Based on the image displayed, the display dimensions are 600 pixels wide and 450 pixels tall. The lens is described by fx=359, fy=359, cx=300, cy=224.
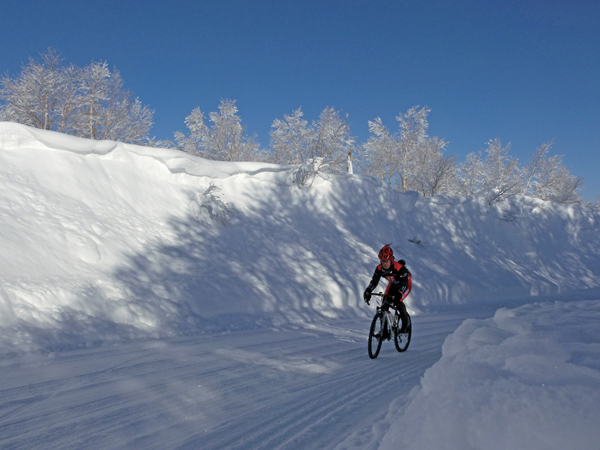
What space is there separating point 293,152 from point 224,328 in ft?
76.8

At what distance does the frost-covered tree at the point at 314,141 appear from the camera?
23.1 m

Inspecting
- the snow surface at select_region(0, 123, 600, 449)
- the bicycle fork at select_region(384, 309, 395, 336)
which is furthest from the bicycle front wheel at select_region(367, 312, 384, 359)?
the snow surface at select_region(0, 123, 600, 449)

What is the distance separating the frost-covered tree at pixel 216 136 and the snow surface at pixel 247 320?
14846 mm

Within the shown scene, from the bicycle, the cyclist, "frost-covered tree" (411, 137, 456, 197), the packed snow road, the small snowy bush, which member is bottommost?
the packed snow road

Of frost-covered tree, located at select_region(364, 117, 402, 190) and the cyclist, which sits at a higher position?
frost-covered tree, located at select_region(364, 117, 402, 190)

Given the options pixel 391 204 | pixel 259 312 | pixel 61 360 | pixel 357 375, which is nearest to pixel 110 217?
pixel 259 312

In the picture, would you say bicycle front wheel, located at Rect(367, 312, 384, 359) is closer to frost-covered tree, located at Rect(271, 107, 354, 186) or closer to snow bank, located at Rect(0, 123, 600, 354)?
snow bank, located at Rect(0, 123, 600, 354)

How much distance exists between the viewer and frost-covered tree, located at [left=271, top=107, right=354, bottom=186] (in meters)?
23.1

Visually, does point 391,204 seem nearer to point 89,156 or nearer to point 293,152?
point 293,152

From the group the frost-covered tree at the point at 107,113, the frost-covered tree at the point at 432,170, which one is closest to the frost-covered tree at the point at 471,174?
the frost-covered tree at the point at 432,170

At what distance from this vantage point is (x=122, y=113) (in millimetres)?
27750

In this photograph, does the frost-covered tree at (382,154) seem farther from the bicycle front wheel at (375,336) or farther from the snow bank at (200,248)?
the bicycle front wheel at (375,336)

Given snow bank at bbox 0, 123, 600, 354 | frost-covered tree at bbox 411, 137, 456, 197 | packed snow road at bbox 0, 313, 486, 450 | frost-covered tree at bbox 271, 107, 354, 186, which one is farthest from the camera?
frost-covered tree at bbox 411, 137, 456, 197

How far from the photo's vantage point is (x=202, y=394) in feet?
14.5
